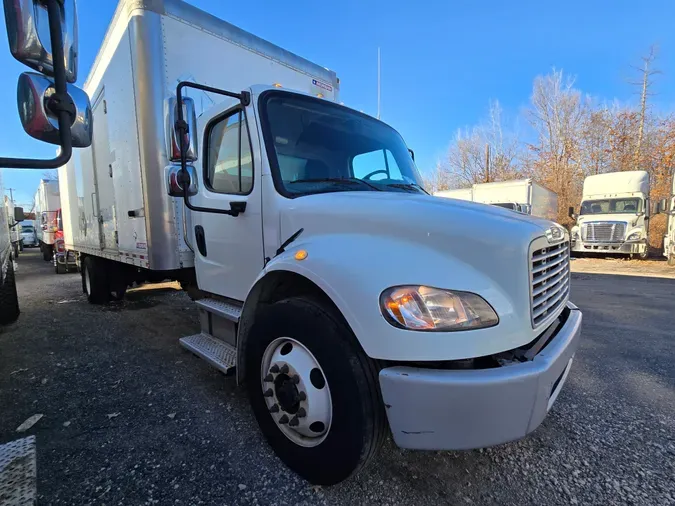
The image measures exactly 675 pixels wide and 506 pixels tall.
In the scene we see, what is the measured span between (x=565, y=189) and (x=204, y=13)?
2737 centimetres

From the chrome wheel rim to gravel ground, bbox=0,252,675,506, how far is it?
0.30 meters

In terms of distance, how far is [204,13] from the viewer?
3.88 metres

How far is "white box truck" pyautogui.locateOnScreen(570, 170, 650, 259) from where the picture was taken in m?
14.0

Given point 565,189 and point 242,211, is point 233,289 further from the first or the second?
point 565,189

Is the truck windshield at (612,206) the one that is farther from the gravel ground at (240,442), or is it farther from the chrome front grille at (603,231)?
the gravel ground at (240,442)

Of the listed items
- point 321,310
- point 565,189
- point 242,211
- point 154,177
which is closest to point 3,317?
point 154,177

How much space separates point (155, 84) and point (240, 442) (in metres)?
3.39

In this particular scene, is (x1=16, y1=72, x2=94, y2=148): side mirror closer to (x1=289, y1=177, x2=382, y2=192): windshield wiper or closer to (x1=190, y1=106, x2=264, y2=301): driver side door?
(x1=190, y1=106, x2=264, y2=301): driver side door

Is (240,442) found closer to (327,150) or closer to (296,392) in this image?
(296,392)

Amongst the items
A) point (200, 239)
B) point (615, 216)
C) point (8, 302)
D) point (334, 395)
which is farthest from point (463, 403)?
point (615, 216)

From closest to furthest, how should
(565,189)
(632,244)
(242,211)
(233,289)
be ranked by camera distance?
(242,211)
(233,289)
(632,244)
(565,189)

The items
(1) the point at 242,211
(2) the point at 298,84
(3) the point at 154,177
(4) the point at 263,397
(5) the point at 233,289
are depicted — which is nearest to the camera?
(4) the point at 263,397

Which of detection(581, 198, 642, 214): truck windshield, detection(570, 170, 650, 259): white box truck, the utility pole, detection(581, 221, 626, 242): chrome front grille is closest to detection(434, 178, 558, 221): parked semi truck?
detection(570, 170, 650, 259): white box truck

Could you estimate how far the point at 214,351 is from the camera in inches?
114
